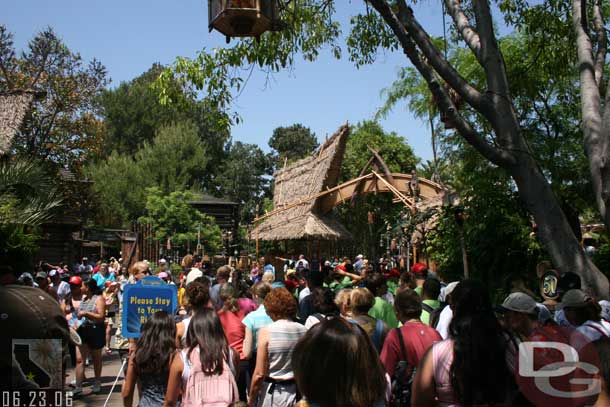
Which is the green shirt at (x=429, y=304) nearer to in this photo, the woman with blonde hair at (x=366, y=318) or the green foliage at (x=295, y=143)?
the woman with blonde hair at (x=366, y=318)

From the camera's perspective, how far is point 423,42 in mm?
8742

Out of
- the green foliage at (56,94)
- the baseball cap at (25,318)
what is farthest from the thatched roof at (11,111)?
the baseball cap at (25,318)

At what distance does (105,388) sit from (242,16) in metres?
6.42

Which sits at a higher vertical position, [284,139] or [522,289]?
[284,139]

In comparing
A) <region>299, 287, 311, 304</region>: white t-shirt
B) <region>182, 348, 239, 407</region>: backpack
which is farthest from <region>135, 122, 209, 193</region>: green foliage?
<region>182, 348, 239, 407</region>: backpack

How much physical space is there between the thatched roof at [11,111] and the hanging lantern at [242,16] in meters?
15.8

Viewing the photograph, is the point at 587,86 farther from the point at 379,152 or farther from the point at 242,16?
the point at 379,152

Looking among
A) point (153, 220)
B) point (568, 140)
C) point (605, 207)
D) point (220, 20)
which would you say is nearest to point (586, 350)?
point (605, 207)

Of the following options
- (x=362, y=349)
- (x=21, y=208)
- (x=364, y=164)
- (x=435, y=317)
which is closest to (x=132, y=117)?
(x=364, y=164)

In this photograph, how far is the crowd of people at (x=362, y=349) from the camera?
287 centimetres

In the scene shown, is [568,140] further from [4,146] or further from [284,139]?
[284,139]

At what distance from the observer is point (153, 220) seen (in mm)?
38562

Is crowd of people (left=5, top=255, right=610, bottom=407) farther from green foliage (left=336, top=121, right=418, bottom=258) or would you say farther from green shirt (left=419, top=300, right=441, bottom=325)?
green foliage (left=336, top=121, right=418, bottom=258)

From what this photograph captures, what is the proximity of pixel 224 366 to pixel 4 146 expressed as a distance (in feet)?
58.3
